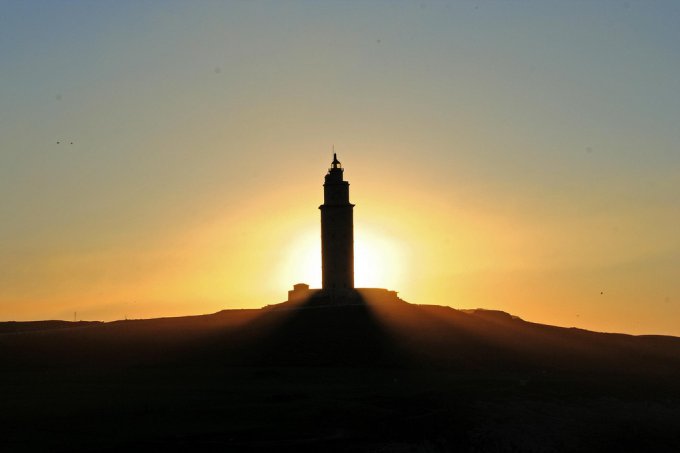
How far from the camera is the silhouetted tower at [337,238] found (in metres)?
75.1

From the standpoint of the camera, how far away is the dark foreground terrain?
34.1 meters

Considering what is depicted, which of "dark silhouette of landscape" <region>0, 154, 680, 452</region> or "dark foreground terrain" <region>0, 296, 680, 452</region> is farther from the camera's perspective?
"dark silhouette of landscape" <region>0, 154, 680, 452</region>

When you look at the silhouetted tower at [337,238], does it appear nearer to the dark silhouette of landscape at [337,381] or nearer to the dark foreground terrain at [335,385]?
the dark silhouette of landscape at [337,381]

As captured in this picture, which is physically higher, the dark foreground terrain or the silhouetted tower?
the silhouetted tower

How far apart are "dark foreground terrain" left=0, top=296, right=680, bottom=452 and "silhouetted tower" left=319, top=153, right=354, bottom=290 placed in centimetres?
Answer: 484

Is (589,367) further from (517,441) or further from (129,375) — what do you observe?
(129,375)

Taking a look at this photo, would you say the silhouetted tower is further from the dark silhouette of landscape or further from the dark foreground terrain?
the dark foreground terrain

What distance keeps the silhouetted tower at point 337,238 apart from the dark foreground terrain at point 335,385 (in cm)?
484

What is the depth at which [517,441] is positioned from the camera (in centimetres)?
3625

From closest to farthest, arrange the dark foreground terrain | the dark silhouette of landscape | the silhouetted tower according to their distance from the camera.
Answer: the dark foreground terrain → the dark silhouette of landscape → the silhouetted tower

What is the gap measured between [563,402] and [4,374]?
31195 millimetres

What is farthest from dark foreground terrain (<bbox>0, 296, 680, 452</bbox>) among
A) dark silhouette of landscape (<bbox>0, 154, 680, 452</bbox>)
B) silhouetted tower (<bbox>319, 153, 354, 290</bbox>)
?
silhouetted tower (<bbox>319, 153, 354, 290</bbox>)

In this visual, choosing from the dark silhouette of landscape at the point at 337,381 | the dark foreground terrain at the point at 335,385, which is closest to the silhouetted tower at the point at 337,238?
the dark silhouette of landscape at the point at 337,381

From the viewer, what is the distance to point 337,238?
75500mm
